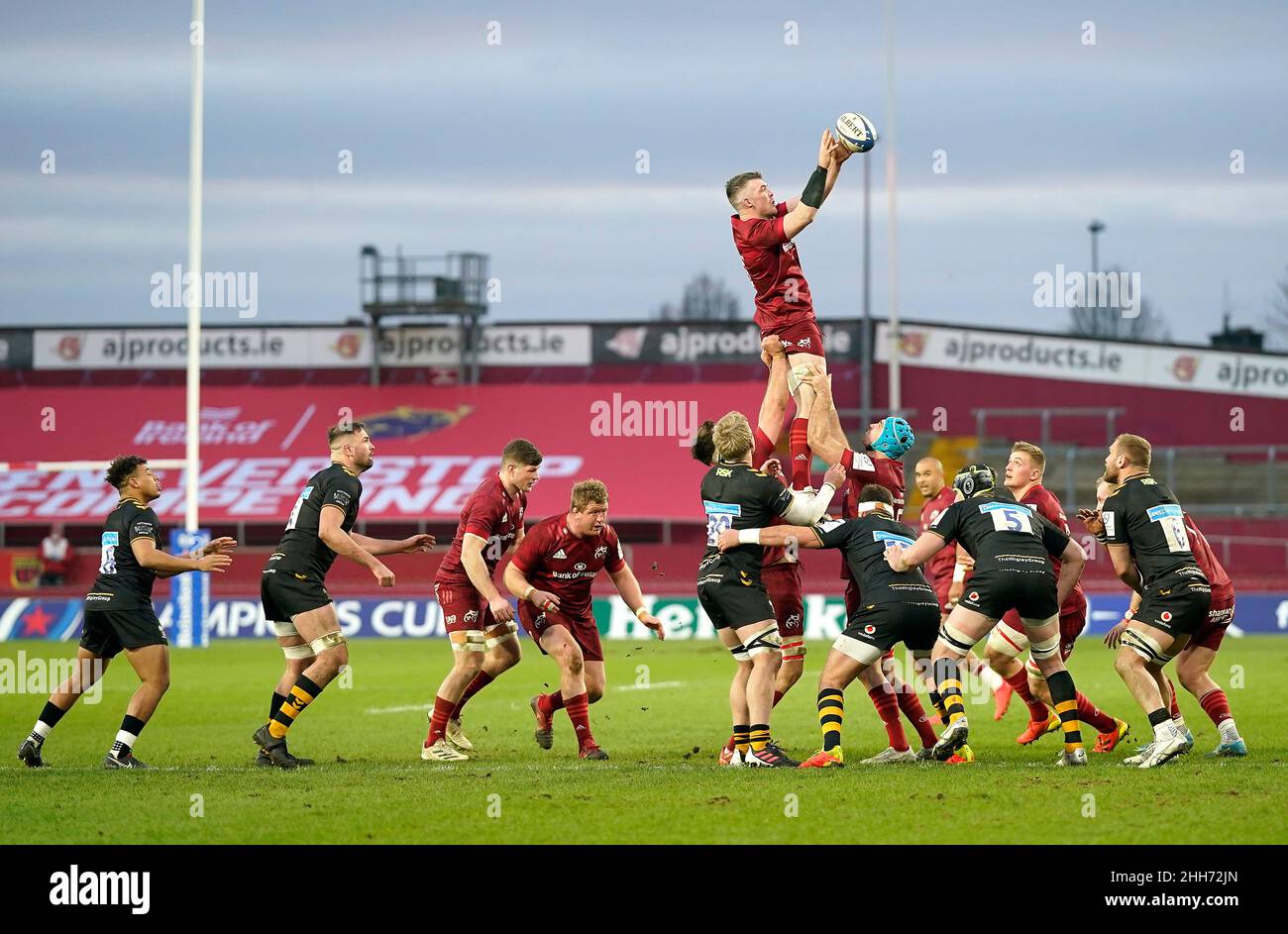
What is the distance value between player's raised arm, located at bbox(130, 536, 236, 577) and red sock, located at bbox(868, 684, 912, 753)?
4.74 meters

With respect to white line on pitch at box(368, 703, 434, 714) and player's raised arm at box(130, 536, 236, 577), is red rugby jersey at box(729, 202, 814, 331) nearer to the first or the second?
player's raised arm at box(130, 536, 236, 577)

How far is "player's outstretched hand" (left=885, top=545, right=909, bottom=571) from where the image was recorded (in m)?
10.6

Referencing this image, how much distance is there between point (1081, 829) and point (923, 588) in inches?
114

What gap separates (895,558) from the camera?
417 inches

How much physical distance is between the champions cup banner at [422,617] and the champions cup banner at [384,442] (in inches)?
294

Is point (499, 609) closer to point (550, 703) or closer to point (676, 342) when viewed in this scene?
point (550, 703)

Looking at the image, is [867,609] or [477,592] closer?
[867,609]

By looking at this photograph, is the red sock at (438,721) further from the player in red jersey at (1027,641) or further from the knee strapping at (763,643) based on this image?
the player in red jersey at (1027,641)

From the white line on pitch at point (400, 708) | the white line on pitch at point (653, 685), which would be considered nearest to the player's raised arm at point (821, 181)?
the white line on pitch at point (400, 708)

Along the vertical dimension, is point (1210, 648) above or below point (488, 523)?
below

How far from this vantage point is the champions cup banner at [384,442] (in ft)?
124

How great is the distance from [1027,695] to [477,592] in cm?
449

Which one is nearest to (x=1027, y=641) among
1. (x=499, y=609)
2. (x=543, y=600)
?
(x=543, y=600)

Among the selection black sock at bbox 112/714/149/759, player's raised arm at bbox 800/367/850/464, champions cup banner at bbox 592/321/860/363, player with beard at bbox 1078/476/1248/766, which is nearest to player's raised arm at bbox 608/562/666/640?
player's raised arm at bbox 800/367/850/464
